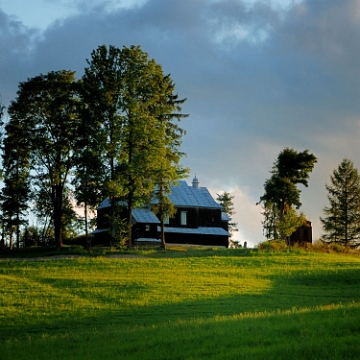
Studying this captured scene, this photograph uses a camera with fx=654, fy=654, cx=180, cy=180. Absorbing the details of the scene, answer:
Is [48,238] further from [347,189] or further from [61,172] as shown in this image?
[347,189]

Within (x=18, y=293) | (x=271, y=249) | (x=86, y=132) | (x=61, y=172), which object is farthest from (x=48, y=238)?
(x=18, y=293)

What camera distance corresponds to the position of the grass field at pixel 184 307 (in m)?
15.2

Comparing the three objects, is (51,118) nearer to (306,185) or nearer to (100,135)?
(100,135)

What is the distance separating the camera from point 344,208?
275ft

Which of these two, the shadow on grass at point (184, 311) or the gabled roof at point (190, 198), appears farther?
the gabled roof at point (190, 198)

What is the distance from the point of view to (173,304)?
27047 millimetres

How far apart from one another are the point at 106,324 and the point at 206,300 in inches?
235

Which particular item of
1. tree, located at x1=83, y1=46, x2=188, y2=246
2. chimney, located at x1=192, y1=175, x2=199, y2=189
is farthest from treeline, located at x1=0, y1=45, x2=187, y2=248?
chimney, located at x1=192, y1=175, x2=199, y2=189

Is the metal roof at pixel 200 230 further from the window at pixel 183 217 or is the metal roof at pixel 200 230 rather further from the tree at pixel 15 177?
the tree at pixel 15 177

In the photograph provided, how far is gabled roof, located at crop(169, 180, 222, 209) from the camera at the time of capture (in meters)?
70.3

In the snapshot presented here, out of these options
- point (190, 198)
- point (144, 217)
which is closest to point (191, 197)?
point (190, 198)

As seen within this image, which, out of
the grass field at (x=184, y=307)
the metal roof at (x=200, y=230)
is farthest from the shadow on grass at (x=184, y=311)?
the metal roof at (x=200, y=230)

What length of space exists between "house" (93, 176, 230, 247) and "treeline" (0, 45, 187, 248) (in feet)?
29.3

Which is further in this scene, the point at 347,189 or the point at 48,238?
the point at 347,189
